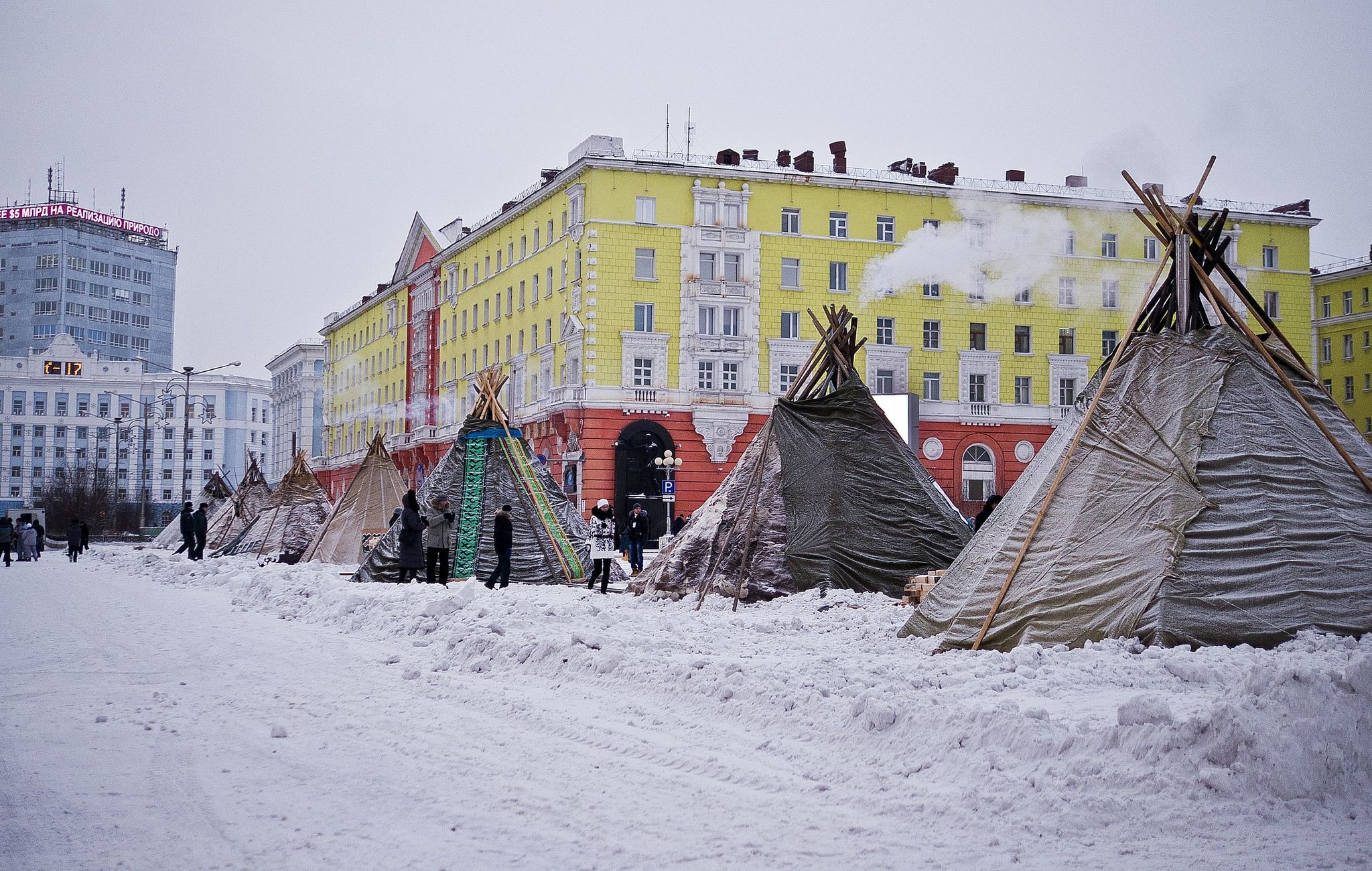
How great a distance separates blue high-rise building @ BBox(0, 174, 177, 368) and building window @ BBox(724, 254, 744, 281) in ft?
294

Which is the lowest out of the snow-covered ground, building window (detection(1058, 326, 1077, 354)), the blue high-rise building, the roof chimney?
the snow-covered ground

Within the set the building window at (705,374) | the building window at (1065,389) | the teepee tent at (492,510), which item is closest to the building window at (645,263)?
the building window at (705,374)

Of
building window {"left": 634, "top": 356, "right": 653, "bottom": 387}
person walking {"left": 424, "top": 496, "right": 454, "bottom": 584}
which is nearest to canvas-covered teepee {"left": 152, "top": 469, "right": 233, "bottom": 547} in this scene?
building window {"left": 634, "top": 356, "right": 653, "bottom": 387}

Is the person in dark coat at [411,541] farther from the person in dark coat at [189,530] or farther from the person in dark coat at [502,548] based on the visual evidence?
the person in dark coat at [189,530]

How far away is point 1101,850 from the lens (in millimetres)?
6465

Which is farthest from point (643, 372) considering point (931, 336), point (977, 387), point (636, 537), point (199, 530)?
point (636, 537)

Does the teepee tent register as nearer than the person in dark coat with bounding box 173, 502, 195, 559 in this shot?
Yes

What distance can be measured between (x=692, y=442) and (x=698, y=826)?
4514cm

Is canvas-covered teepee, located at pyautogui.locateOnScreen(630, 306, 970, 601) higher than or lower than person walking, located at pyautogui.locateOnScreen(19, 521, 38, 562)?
higher

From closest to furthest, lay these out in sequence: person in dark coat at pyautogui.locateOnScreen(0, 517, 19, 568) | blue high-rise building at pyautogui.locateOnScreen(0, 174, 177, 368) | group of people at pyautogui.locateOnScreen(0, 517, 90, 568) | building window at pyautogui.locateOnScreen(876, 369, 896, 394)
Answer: person in dark coat at pyautogui.locateOnScreen(0, 517, 19, 568) → group of people at pyautogui.locateOnScreen(0, 517, 90, 568) → building window at pyautogui.locateOnScreen(876, 369, 896, 394) → blue high-rise building at pyautogui.locateOnScreen(0, 174, 177, 368)

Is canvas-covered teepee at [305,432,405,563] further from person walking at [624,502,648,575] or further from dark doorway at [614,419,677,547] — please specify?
dark doorway at [614,419,677,547]

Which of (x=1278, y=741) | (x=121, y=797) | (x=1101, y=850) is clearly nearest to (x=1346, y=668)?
(x=1278, y=741)

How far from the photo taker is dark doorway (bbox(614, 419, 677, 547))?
2030 inches

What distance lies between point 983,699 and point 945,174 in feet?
163
